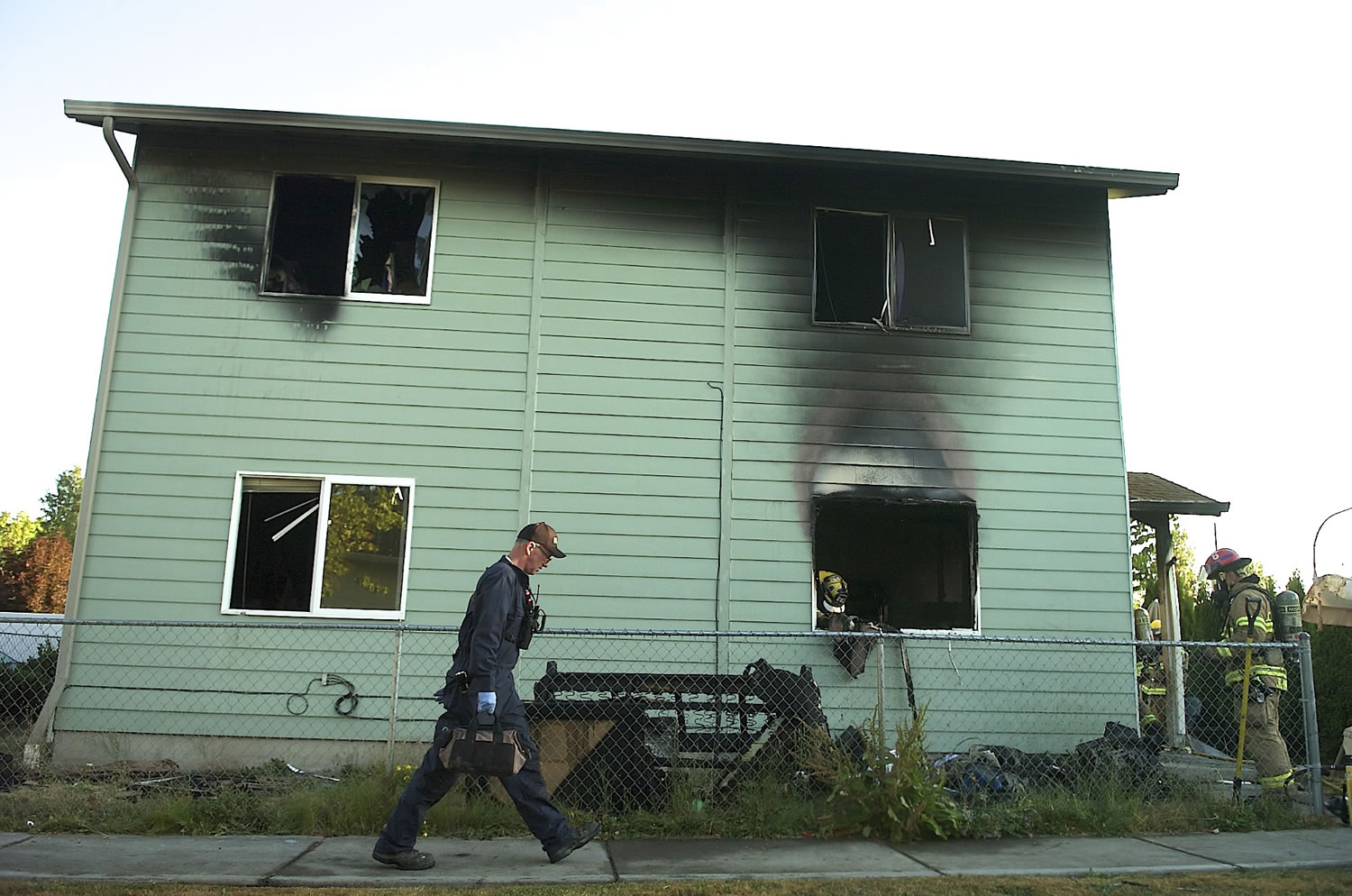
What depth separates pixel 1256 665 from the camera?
26.3 ft

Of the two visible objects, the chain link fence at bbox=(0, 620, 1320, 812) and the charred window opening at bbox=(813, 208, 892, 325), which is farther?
the charred window opening at bbox=(813, 208, 892, 325)

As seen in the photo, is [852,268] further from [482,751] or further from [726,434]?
[482,751]

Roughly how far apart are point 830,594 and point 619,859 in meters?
4.17

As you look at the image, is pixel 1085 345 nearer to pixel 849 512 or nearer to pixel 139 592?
pixel 849 512

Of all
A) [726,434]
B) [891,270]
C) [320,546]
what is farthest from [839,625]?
[320,546]

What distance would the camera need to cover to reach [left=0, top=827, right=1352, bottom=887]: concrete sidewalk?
17.2 ft

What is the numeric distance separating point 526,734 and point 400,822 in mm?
783

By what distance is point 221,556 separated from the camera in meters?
8.87

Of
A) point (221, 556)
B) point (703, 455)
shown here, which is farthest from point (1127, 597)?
point (221, 556)

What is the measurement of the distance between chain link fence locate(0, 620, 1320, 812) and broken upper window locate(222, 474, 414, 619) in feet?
0.94

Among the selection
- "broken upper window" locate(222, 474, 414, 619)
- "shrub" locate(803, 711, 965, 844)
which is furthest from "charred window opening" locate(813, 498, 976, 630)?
"shrub" locate(803, 711, 965, 844)

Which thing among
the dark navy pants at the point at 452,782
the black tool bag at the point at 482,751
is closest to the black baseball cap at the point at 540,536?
the dark navy pants at the point at 452,782

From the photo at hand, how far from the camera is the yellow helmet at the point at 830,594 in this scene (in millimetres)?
9383

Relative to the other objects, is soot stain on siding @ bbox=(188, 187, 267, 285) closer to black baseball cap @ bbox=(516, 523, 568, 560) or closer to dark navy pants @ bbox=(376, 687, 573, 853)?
black baseball cap @ bbox=(516, 523, 568, 560)
